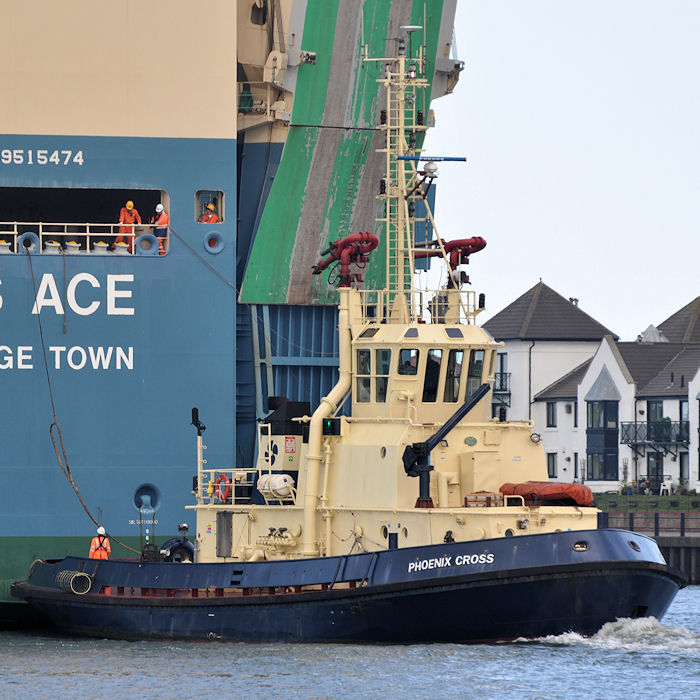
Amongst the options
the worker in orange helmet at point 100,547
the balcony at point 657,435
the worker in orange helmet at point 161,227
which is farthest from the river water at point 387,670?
the balcony at point 657,435

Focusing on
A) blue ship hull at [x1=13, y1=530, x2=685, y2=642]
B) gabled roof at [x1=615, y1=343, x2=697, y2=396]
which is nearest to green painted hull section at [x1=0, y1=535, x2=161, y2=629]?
blue ship hull at [x1=13, y1=530, x2=685, y2=642]

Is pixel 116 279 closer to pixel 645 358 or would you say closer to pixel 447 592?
pixel 447 592

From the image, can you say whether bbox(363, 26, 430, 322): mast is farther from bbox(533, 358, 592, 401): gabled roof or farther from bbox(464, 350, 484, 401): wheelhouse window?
bbox(533, 358, 592, 401): gabled roof

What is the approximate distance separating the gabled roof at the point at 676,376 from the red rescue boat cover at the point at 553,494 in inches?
1378

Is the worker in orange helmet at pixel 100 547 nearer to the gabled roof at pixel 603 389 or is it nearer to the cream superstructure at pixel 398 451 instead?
the cream superstructure at pixel 398 451

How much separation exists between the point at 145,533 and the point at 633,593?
8.27 metres

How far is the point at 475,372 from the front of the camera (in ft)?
84.3

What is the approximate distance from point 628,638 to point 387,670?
323 centimetres

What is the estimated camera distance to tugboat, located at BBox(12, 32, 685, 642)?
77.4 feet

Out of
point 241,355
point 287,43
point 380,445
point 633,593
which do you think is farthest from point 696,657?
point 287,43

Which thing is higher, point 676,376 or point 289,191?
point 289,191

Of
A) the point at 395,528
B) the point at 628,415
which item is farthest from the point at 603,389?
the point at 395,528

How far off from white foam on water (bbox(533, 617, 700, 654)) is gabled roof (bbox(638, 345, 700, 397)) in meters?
35.2

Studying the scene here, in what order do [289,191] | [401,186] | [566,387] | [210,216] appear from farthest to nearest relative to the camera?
[566,387] < [289,191] < [210,216] < [401,186]
